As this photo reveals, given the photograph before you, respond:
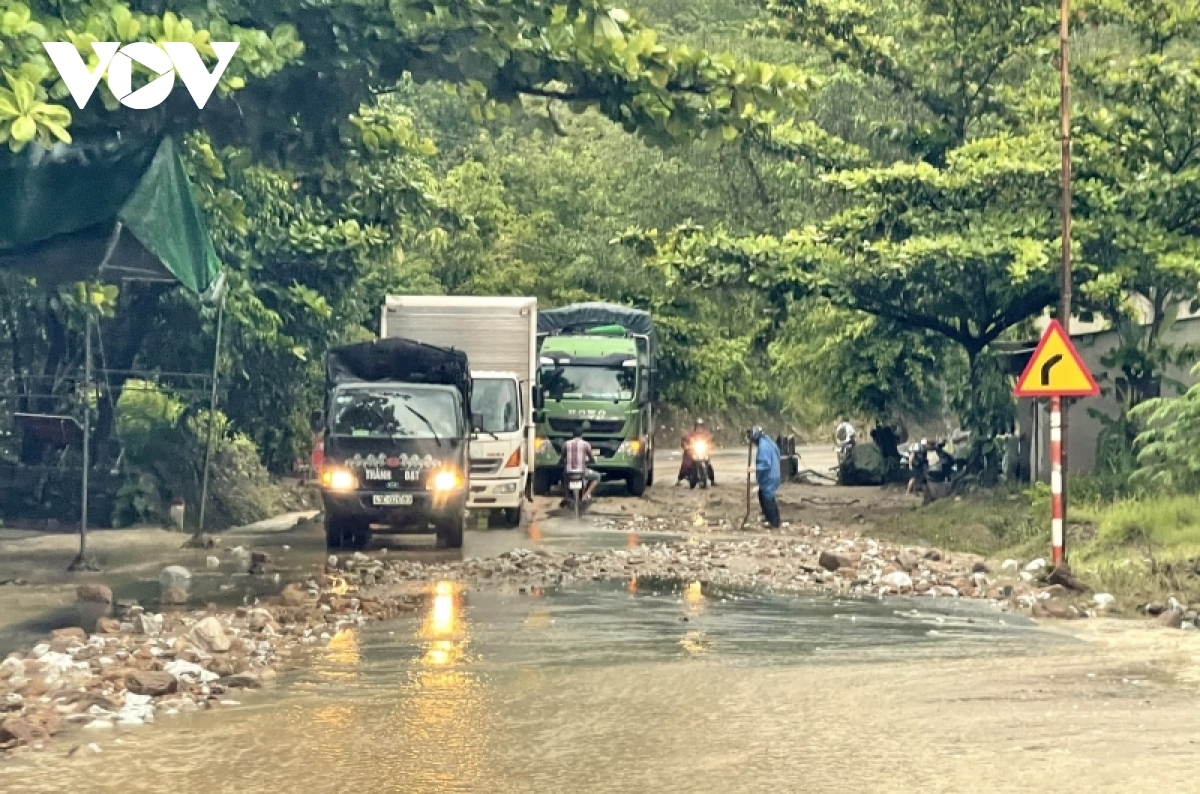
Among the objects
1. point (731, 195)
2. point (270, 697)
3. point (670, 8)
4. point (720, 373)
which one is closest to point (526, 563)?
point (270, 697)

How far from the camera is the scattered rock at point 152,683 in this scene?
10.3 metres

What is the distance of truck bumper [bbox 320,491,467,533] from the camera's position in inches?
824

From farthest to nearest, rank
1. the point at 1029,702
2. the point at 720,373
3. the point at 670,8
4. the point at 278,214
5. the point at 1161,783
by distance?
the point at 670,8
the point at 720,373
the point at 278,214
the point at 1029,702
the point at 1161,783

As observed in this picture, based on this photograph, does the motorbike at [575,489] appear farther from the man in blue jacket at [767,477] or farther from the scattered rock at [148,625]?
the scattered rock at [148,625]

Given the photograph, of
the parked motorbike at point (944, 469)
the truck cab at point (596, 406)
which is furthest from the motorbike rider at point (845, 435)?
the truck cab at point (596, 406)

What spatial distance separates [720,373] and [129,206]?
42516 millimetres

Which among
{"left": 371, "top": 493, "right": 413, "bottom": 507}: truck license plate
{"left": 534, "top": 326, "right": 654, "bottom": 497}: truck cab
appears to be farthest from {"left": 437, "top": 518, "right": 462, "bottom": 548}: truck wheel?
{"left": 534, "top": 326, "right": 654, "bottom": 497}: truck cab

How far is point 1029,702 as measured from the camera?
33.3ft

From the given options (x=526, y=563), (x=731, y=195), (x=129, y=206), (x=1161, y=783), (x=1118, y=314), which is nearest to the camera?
(x=1161, y=783)

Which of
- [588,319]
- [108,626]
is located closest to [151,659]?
[108,626]

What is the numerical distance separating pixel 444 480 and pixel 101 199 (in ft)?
23.7

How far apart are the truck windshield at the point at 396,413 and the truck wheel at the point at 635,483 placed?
12674mm

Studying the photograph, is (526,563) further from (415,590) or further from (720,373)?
(720,373)
